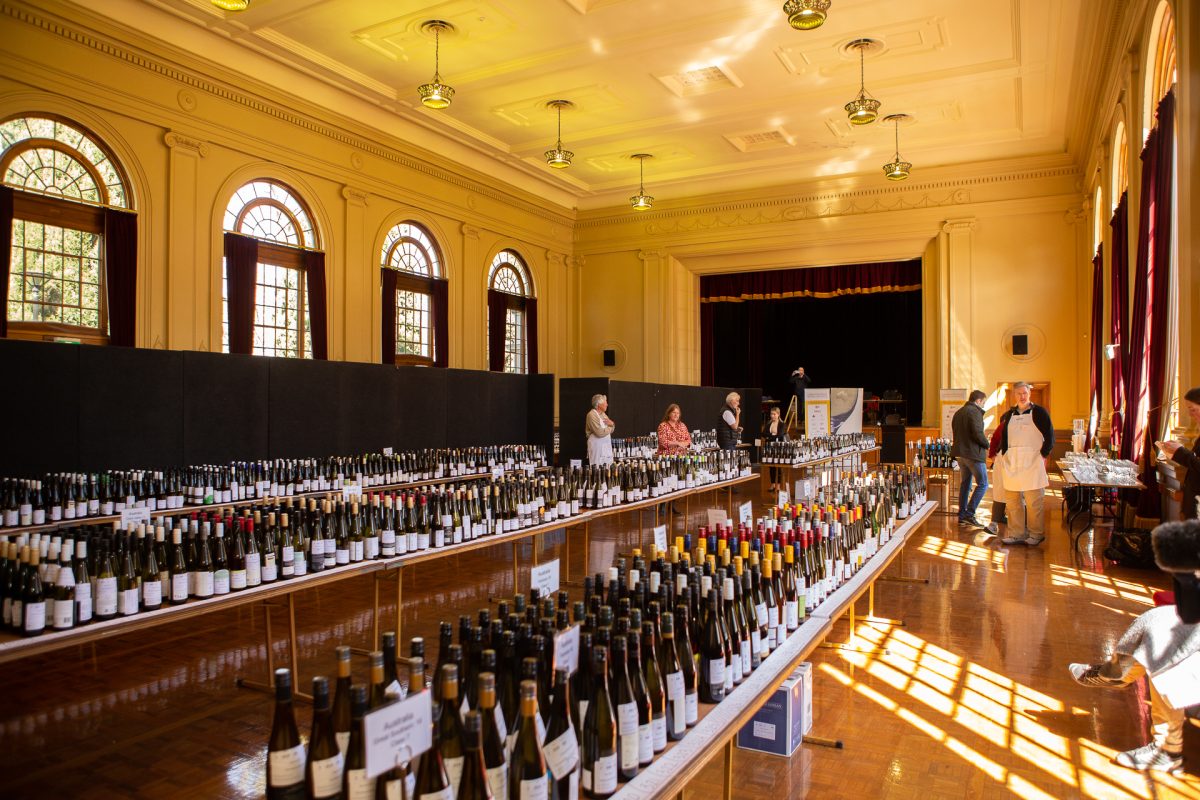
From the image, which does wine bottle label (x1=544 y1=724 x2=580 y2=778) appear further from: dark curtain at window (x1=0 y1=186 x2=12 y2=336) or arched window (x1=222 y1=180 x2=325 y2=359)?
arched window (x1=222 y1=180 x2=325 y2=359)

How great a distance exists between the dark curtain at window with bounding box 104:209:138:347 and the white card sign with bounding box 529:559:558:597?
25.5ft

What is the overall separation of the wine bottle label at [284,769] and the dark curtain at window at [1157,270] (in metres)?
7.34

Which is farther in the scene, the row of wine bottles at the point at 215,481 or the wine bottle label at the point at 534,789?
the row of wine bottles at the point at 215,481

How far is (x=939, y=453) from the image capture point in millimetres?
10797

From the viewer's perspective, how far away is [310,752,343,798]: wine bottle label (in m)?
1.55

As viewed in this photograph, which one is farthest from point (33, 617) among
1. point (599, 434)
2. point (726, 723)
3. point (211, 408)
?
point (599, 434)

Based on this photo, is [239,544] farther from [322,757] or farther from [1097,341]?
[1097,341]

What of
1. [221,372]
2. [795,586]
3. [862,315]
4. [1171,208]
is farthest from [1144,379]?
[862,315]

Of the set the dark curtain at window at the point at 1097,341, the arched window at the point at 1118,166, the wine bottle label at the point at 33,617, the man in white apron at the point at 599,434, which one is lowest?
the wine bottle label at the point at 33,617

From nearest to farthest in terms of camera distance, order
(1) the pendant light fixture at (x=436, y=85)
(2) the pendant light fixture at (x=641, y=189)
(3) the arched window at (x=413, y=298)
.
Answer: (1) the pendant light fixture at (x=436, y=85)
(3) the arched window at (x=413, y=298)
(2) the pendant light fixture at (x=641, y=189)

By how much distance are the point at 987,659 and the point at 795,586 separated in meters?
2.11

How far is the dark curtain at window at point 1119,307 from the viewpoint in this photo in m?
8.81

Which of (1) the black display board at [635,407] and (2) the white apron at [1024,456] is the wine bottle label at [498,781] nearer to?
(2) the white apron at [1024,456]

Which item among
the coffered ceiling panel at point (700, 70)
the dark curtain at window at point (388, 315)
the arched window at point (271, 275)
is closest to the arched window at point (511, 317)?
the coffered ceiling panel at point (700, 70)
